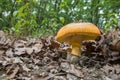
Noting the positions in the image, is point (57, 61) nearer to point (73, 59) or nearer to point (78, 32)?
point (73, 59)

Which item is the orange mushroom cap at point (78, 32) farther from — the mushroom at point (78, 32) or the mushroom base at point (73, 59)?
the mushroom base at point (73, 59)

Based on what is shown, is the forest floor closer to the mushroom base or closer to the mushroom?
the mushroom base

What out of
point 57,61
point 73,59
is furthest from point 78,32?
point 57,61

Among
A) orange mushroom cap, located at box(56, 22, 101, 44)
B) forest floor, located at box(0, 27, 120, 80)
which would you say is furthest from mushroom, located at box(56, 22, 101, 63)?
forest floor, located at box(0, 27, 120, 80)

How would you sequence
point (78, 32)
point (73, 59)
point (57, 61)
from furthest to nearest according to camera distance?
point (57, 61) → point (73, 59) → point (78, 32)

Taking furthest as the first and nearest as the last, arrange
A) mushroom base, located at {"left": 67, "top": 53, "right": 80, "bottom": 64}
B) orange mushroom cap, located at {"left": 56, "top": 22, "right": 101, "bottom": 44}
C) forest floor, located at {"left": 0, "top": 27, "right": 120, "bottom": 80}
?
mushroom base, located at {"left": 67, "top": 53, "right": 80, "bottom": 64}, orange mushroom cap, located at {"left": 56, "top": 22, "right": 101, "bottom": 44}, forest floor, located at {"left": 0, "top": 27, "right": 120, "bottom": 80}

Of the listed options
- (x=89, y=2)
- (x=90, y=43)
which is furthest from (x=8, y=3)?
(x=90, y=43)

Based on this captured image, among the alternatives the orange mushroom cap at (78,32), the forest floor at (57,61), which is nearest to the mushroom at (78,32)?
the orange mushroom cap at (78,32)

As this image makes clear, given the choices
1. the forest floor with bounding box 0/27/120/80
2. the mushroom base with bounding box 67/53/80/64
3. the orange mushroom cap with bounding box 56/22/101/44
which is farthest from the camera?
the mushroom base with bounding box 67/53/80/64

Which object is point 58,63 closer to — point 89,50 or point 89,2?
point 89,50
